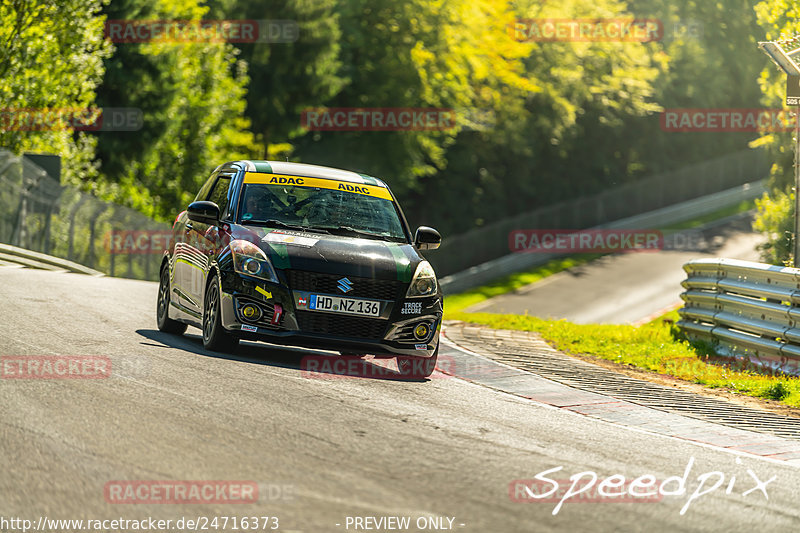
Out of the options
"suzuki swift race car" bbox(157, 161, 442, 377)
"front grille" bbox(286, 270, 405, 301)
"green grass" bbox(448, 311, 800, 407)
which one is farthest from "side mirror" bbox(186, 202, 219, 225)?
"green grass" bbox(448, 311, 800, 407)

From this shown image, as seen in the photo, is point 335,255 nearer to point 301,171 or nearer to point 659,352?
point 301,171

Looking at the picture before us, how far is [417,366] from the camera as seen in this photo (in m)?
11.0

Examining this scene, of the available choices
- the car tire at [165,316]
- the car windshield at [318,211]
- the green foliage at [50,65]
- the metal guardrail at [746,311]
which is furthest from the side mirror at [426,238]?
the green foliage at [50,65]

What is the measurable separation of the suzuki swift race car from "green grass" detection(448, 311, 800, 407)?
339 centimetres

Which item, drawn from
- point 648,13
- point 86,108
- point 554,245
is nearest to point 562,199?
point 554,245

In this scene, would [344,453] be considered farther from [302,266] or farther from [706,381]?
[706,381]

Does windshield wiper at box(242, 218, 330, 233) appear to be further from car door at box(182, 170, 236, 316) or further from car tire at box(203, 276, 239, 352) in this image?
car tire at box(203, 276, 239, 352)

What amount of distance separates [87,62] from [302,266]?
92.6 feet

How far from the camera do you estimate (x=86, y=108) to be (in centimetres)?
3675

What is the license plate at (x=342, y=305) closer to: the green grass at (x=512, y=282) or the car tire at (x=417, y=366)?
the car tire at (x=417, y=366)

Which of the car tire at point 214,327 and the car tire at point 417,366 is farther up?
the car tire at point 214,327

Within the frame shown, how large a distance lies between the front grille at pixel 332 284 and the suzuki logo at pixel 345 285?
0.07 ft

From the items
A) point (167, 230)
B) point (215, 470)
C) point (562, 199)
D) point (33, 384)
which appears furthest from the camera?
point (562, 199)

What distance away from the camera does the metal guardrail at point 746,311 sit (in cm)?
1317
